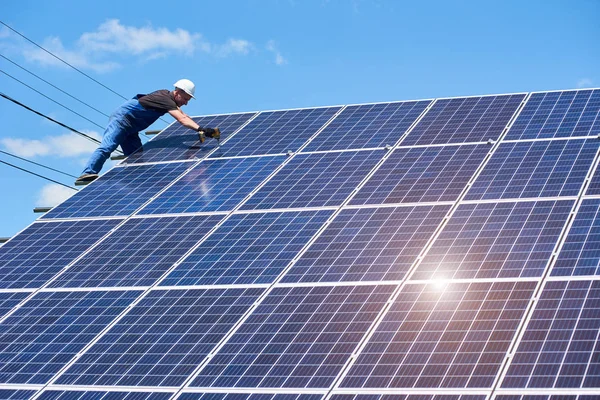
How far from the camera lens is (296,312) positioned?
16.0 metres

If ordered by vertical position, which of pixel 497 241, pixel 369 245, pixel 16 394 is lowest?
pixel 497 241

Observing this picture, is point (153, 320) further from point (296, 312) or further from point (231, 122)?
point (231, 122)

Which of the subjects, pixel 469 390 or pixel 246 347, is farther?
pixel 246 347

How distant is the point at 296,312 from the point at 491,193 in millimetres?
4697

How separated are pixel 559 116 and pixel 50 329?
11.4m

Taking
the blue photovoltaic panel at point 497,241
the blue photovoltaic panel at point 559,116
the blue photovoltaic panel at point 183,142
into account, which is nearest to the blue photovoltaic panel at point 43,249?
the blue photovoltaic panel at point 183,142

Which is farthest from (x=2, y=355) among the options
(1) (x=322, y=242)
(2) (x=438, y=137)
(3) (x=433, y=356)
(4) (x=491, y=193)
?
(2) (x=438, y=137)

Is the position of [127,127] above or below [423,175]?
above

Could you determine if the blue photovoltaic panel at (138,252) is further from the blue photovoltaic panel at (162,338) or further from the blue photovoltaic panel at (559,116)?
the blue photovoltaic panel at (559,116)

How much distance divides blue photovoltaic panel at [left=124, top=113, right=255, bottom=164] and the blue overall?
0.45 m

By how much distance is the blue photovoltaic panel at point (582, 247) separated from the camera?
15.4 metres

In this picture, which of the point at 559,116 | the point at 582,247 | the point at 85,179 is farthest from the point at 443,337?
the point at 85,179

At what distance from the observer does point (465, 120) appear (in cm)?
2277

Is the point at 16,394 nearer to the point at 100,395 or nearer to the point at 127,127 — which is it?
the point at 100,395
